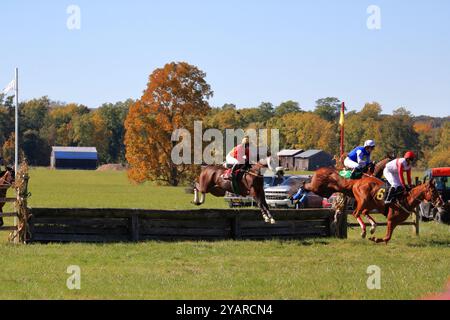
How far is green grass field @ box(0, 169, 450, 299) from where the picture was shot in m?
12.8

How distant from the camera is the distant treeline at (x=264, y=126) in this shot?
12094 centimetres

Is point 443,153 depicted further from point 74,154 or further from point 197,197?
point 197,197

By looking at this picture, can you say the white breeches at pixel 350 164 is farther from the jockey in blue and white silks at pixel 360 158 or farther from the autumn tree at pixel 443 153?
the autumn tree at pixel 443 153

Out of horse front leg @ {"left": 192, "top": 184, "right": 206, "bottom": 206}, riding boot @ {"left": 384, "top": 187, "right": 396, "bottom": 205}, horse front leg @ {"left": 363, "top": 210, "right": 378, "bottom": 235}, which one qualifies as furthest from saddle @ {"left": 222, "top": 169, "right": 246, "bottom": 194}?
riding boot @ {"left": 384, "top": 187, "right": 396, "bottom": 205}

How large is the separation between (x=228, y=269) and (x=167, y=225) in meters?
5.26

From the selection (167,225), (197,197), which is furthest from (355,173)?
(167,225)

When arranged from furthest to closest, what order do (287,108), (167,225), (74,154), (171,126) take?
1. (287,108)
2. (74,154)
3. (171,126)
4. (167,225)

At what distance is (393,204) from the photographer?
2011 centimetres

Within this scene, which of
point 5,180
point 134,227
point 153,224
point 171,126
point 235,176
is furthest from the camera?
point 171,126

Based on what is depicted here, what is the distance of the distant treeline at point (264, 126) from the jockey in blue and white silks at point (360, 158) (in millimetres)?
75609

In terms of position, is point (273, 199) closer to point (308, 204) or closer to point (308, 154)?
point (308, 204)

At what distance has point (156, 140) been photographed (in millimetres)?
66750

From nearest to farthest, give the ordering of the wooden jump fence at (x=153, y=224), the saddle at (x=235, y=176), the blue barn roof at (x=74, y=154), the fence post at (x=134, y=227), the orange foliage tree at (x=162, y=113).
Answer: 1. the wooden jump fence at (x=153, y=224)
2. the saddle at (x=235, y=176)
3. the fence post at (x=134, y=227)
4. the orange foliage tree at (x=162, y=113)
5. the blue barn roof at (x=74, y=154)

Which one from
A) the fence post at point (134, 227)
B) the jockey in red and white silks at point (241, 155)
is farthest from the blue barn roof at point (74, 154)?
the jockey in red and white silks at point (241, 155)
